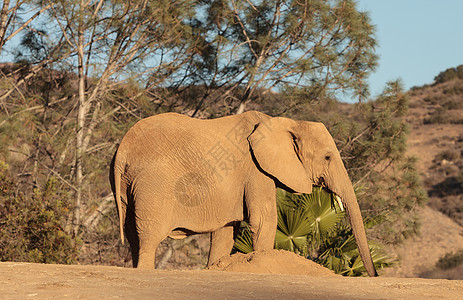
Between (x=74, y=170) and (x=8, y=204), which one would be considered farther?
(x=74, y=170)

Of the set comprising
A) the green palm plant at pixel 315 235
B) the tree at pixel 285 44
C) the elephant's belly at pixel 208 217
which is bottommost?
the green palm plant at pixel 315 235

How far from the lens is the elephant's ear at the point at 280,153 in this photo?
7.19m

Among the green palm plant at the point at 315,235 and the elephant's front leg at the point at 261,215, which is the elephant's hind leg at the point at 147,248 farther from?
the green palm plant at the point at 315,235

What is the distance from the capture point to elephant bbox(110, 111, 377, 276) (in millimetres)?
6910

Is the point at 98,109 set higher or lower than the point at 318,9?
lower

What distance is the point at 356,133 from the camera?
53.3ft

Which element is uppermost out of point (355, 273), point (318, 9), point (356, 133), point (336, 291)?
point (318, 9)

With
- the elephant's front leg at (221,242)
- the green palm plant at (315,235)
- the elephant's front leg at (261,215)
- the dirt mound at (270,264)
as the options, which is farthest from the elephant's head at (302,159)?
the green palm plant at (315,235)

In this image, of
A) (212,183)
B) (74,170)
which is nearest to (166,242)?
(74,170)

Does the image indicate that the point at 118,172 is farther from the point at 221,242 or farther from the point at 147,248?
the point at 221,242

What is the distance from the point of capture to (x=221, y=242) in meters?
7.68

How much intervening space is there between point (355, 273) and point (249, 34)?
27.5 ft

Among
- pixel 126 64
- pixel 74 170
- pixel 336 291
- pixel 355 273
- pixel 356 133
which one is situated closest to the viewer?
pixel 336 291

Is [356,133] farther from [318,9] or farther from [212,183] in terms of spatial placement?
[212,183]
